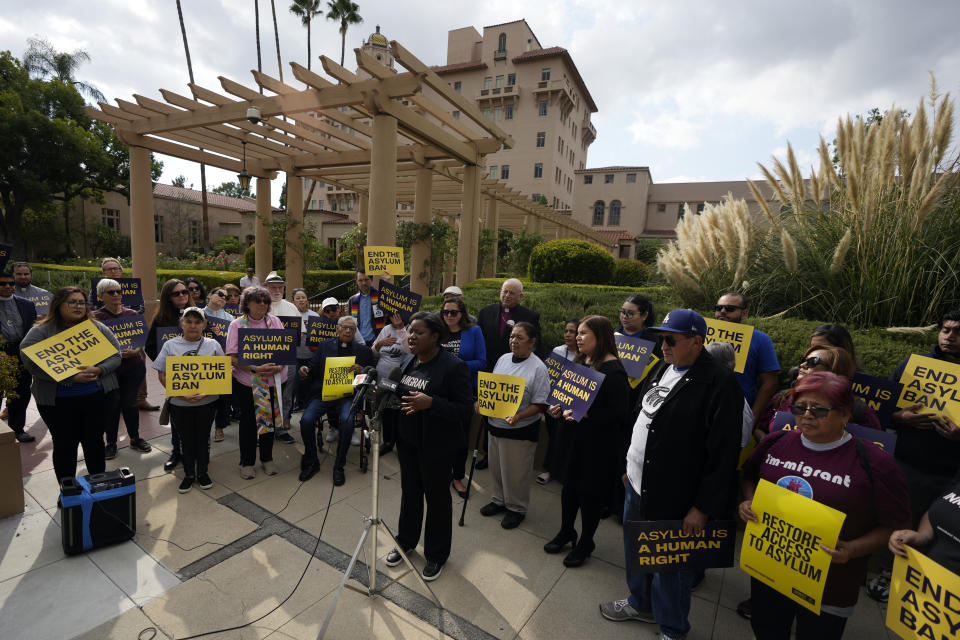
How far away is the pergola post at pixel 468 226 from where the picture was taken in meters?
12.5

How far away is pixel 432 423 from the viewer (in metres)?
3.21

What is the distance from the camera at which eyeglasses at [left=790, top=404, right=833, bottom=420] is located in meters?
2.03

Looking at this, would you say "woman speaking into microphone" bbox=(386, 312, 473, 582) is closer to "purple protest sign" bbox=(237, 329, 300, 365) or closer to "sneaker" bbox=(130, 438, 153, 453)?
"purple protest sign" bbox=(237, 329, 300, 365)

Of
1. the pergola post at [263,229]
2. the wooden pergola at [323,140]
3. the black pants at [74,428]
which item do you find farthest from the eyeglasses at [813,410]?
the pergola post at [263,229]

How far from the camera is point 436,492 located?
3326mm

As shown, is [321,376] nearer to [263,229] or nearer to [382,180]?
[382,180]

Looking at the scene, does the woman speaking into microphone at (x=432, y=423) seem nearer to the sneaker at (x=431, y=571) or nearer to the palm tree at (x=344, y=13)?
the sneaker at (x=431, y=571)

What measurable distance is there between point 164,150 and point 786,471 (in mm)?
15241

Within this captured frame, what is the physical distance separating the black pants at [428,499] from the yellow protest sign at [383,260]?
447 cm

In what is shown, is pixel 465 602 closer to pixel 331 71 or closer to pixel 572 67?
pixel 331 71

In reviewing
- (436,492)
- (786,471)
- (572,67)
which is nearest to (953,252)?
(786,471)

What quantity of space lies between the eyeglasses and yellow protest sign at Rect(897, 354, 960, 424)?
5.83ft

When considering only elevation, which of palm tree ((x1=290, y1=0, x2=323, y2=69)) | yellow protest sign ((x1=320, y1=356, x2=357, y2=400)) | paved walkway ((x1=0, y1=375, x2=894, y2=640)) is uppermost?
palm tree ((x1=290, y1=0, x2=323, y2=69))

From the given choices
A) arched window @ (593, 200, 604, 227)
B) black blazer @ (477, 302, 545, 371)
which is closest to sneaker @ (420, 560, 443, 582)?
black blazer @ (477, 302, 545, 371)
